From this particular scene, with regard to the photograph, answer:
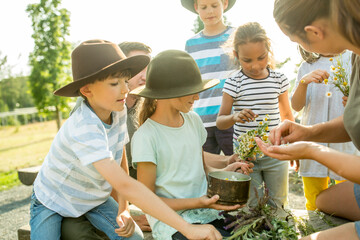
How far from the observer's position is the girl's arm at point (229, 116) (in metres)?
2.81

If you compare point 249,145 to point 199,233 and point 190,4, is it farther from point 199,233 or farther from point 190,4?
point 190,4

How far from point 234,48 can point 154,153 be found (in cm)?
144

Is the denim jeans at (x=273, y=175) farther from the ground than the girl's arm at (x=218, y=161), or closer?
closer

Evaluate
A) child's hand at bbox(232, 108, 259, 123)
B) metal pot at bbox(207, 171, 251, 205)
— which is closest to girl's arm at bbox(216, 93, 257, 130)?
child's hand at bbox(232, 108, 259, 123)

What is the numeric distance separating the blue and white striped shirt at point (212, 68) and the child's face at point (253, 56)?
0.66 m

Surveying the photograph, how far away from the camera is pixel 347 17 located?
5.25 feet

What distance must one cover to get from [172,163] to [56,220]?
94 cm

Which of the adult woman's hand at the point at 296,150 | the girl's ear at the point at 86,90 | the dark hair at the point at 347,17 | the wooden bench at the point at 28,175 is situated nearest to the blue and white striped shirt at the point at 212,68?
the girl's ear at the point at 86,90

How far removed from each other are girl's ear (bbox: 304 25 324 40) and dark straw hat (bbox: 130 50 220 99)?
766 mm

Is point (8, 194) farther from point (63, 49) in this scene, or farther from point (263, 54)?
point (63, 49)

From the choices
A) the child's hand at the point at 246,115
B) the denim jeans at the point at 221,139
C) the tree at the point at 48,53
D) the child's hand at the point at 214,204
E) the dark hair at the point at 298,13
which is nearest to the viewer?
the dark hair at the point at 298,13

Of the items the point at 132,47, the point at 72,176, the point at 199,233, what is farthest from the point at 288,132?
the point at 132,47

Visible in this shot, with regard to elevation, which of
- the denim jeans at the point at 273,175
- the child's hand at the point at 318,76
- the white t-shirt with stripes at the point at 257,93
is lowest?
the denim jeans at the point at 273,175

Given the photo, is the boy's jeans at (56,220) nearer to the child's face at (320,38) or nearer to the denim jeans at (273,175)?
the denim jeans at (273,175)
